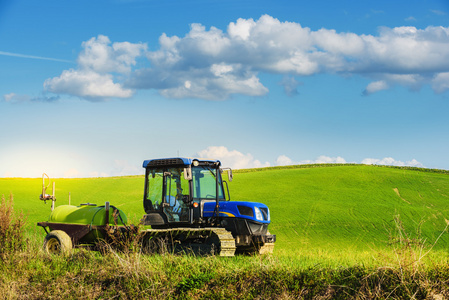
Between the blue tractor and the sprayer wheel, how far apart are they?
8.89 feet

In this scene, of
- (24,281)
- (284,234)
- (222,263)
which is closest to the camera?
(222,263)

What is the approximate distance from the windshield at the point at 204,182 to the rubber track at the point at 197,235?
44.8 inches

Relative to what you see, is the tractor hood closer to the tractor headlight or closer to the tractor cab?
the tractor headlight

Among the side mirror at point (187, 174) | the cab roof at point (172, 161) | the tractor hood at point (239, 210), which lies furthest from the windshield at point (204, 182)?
the side mirror at point (187, 174)

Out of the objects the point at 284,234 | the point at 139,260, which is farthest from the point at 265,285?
the point at 284,234

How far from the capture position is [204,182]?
1384 cm

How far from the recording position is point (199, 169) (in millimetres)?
13820

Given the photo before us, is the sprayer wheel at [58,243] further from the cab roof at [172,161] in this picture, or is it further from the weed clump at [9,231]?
the cab roof at [172,161]

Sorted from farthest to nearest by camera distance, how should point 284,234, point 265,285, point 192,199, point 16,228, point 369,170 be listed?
1. point 369,170
2. point 284,234
3. point 16,228
4. point 192,199
5. point 265,285

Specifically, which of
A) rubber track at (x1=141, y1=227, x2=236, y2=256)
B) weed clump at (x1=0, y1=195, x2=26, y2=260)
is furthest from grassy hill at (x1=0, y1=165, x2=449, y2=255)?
rubber track at (x1=141, y1=227, x2=236, y2=256)

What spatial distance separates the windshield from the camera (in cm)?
1360

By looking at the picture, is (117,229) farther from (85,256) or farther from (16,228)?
(16,228)

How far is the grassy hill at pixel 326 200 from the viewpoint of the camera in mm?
25984

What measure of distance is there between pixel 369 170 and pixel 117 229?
35943mm
